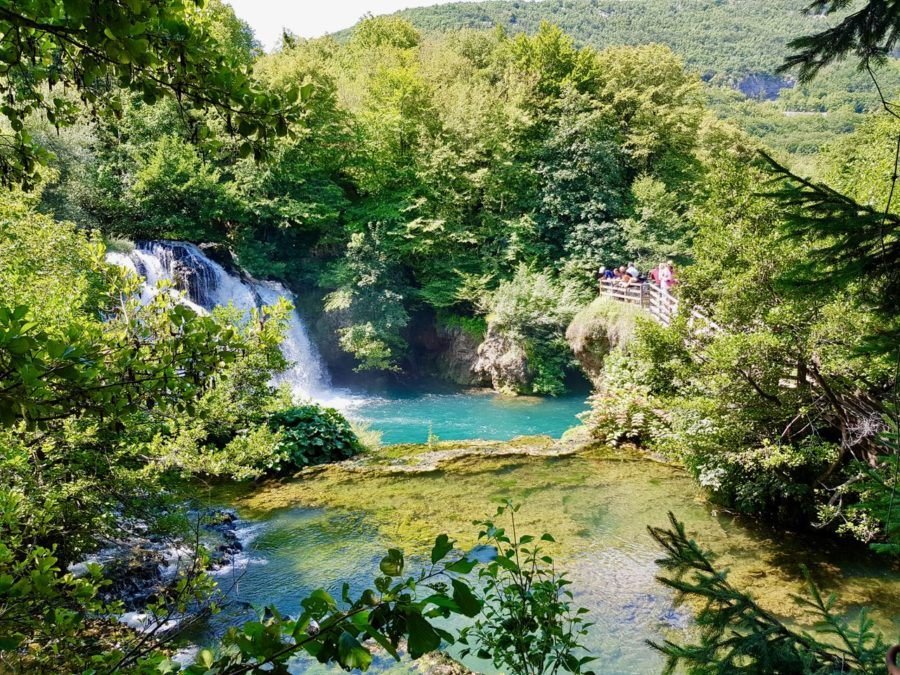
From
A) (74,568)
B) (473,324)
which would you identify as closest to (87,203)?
(473,324)

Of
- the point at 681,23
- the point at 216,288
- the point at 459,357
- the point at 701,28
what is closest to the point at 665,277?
the point at 459,357

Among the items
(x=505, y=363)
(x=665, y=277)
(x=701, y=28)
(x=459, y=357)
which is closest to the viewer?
(x=665, y=277)

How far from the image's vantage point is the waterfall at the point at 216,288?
15.8 metres

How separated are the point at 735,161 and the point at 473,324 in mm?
13890

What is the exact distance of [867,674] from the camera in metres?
1.90

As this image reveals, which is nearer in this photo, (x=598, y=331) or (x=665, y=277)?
(x=665, y=277)

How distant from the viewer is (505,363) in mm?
20203

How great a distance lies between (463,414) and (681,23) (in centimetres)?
12448

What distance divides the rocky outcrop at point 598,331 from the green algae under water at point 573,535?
235 inches

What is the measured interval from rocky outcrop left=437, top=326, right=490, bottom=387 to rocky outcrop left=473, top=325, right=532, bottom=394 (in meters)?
0.72

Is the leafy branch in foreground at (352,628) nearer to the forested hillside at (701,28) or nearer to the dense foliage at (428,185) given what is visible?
the dense foliage at (428,185)

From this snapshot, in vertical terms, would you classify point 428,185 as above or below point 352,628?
above

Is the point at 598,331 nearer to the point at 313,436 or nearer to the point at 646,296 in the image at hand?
the point at 646,296

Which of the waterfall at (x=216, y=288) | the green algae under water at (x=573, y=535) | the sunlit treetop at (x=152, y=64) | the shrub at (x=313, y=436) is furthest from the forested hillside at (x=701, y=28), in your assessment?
the sunlit treetop at (x=152, y=64)
